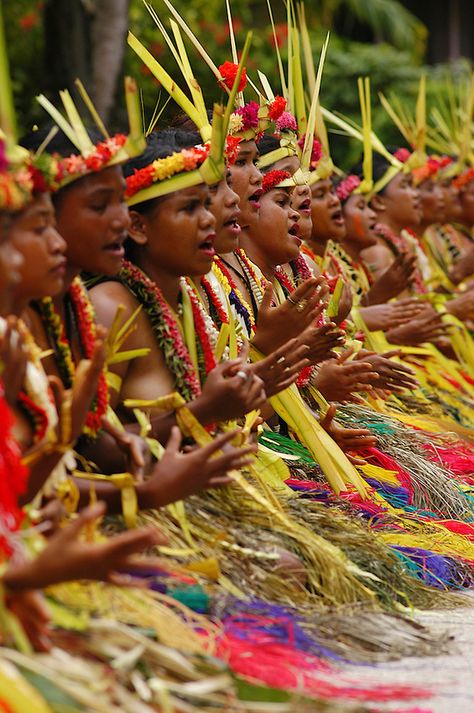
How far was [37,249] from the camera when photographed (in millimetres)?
3211

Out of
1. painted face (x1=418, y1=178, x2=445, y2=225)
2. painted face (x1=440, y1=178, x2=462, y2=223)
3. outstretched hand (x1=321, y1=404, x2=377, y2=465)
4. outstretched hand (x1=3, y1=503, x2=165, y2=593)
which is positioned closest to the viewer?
outstretched hand (x1=3, y1=503, x2=165, y2=593)

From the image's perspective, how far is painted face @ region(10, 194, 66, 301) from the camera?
10.5ft

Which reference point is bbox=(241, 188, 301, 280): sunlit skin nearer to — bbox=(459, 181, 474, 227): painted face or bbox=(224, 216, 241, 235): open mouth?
bbox=(224, 216, 241, 235): open mouth

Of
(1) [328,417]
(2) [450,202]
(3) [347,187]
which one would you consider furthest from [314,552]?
(2) [450,202]

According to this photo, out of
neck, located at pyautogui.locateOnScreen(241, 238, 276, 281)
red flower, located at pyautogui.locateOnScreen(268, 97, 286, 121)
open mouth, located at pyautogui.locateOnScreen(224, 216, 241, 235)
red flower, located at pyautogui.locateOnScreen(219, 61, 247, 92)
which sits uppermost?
red flower, located at pyautogui.locateOnScreen(219, 61, 247, 92)

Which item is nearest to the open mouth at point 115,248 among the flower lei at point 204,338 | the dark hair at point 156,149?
the dark hair at point 156,149

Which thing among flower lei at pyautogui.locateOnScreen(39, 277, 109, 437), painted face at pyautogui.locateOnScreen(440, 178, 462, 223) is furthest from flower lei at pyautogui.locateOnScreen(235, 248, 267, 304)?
painted face at pyautogui.locateOnScreen(440, 178, 462, 223)

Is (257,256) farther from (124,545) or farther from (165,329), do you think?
(124,545)

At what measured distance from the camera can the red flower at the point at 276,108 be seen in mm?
5522

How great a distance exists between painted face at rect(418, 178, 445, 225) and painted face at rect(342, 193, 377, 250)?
150cm

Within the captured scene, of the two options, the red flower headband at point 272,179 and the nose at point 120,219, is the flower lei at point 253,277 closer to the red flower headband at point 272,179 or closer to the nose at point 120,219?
the red flower headband at point 272,179

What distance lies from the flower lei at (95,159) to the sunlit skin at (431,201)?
572 centimetres

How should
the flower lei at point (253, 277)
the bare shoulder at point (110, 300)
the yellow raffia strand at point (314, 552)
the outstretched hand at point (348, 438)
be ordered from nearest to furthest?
the yellow raffia strand at point (314, 552) → the bare shoulder at point (110, 300) → the outstretched hand at point (348, 438) → the flower lei at point (253, 277)

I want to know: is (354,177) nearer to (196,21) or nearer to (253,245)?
(253,245)
